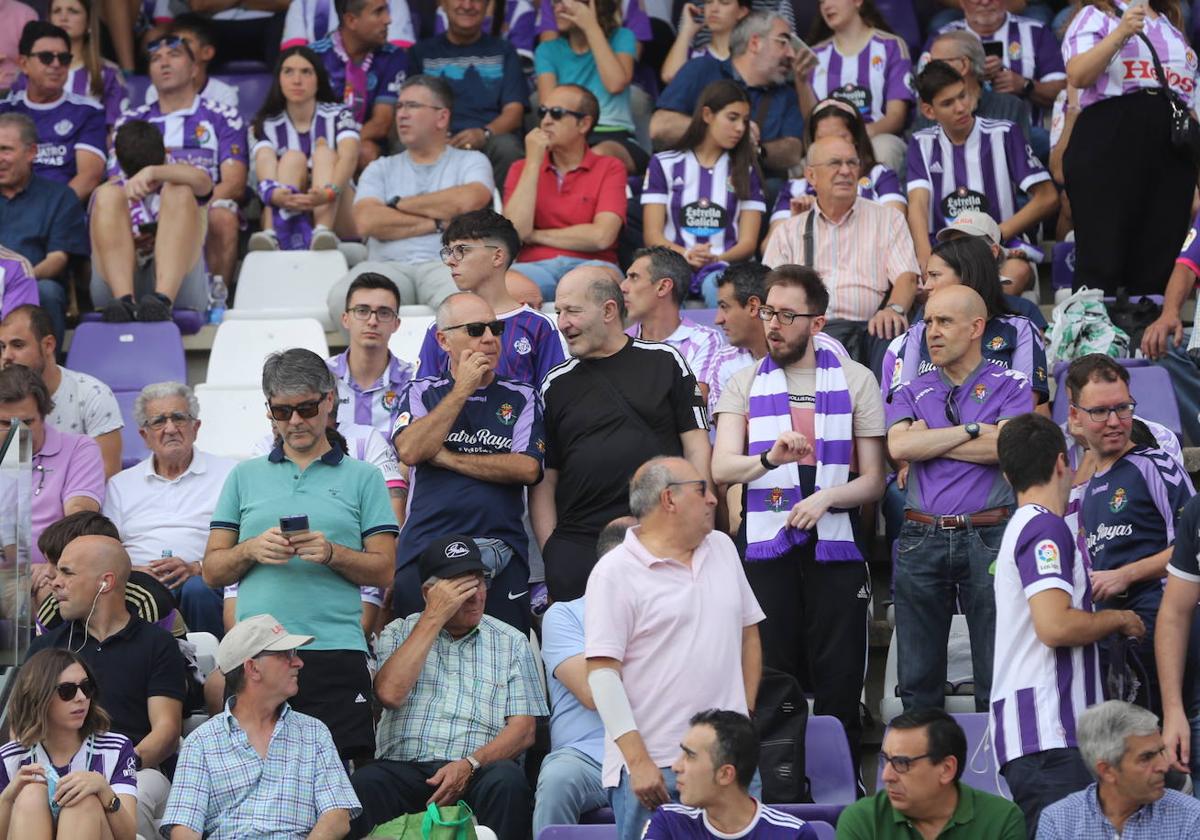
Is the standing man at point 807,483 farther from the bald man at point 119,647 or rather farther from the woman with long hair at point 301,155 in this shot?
the woman with long hair at point 301,155

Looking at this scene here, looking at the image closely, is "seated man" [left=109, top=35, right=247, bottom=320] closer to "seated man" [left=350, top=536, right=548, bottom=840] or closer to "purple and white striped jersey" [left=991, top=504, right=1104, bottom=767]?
"seated man" [left=350, top=536, right=548, bottom=840]

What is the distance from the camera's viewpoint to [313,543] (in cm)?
575

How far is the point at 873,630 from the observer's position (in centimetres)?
691

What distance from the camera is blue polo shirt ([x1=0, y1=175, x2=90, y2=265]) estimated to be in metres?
8.88

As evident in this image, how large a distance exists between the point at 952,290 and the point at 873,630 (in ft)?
4.18

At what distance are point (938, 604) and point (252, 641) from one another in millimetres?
2092

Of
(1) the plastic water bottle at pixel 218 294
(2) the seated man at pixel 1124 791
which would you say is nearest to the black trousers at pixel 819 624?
(2) the seated man at pixel 1124 791

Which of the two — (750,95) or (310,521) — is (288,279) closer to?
(750,95)

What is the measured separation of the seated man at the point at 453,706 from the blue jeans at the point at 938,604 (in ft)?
3.77

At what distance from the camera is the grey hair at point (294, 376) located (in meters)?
5.97

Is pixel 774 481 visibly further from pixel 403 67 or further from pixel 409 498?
pixel 403 67

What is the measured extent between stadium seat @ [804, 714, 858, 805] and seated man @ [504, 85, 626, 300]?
10.8ft

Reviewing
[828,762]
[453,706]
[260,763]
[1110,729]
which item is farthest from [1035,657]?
[260,763]

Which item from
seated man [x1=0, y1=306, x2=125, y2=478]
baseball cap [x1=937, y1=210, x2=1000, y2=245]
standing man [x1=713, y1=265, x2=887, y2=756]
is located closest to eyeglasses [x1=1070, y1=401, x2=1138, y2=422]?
standing man [x1=713, y1=265, x2=887, y2=756]
